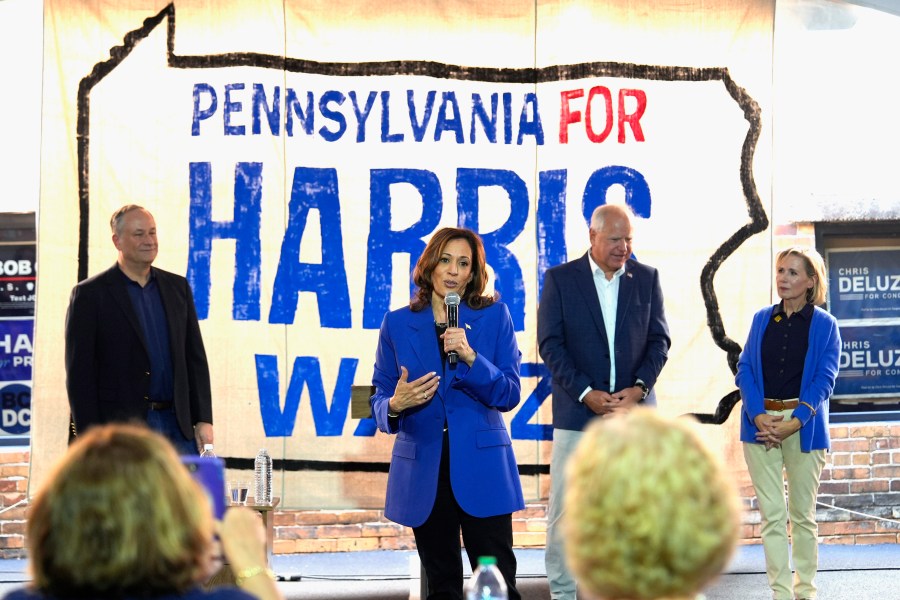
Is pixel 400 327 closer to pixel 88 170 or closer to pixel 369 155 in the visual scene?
pixel 369 155

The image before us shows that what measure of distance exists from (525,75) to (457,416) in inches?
88.1

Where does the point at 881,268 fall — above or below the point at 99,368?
above

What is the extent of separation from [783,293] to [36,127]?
3.86 metres

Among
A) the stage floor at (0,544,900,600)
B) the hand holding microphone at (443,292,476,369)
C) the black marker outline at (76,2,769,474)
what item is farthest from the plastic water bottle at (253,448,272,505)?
the hand holding microphone at (443,292,476,369)

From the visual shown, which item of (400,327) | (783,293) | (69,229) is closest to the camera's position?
(400,327)

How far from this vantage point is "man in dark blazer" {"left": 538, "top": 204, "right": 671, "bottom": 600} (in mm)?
5072

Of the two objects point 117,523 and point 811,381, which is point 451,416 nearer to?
point 811,381

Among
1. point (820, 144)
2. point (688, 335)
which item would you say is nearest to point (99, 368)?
point (688, 335)

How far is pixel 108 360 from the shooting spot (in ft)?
15.4

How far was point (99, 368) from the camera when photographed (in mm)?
4695

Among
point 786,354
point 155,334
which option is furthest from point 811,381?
point 155,334

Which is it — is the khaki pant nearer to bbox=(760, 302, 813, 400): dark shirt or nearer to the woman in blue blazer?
bbox=(760, 302, 813, 400): dark shirt

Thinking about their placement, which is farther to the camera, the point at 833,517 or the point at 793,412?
the point at 833,517

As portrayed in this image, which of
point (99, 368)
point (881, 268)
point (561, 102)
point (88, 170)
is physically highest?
point (561, 102)
